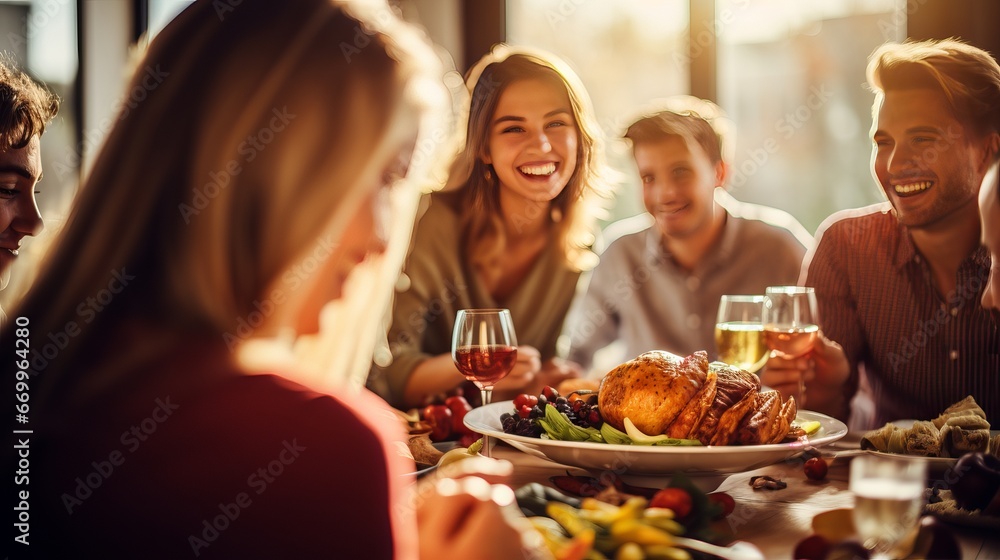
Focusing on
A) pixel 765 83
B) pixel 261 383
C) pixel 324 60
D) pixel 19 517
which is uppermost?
pixel 765 83

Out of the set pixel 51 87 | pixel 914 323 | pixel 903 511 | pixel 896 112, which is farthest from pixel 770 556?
pixel 51 87

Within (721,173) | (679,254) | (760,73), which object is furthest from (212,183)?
(760,73)

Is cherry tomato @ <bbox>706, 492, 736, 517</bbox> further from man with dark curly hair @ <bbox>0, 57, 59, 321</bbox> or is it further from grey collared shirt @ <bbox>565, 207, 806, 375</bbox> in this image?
grey collared shirt @ <bbox>565, 207, 806, 375</bbox>

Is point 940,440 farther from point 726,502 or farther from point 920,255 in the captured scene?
point 920,255

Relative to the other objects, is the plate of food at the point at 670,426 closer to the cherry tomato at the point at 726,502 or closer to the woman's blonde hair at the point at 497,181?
the cherry tomato at the point at 726,502

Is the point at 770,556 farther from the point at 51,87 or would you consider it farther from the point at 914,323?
the point at 51,87

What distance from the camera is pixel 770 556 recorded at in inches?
34.4

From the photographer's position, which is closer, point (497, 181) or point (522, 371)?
point (522, 371)

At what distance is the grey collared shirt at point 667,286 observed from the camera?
2.77 metres

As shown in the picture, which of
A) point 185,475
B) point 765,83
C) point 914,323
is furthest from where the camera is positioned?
point 765,83

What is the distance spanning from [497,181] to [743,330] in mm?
1266

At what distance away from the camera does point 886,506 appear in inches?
30.8

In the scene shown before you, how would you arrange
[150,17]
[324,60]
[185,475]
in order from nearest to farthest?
[185,475] < [324,60] < [150,17]

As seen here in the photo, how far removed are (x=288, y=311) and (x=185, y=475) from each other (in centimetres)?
22
